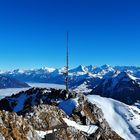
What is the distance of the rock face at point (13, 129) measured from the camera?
2320 inches

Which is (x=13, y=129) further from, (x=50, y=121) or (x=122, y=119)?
(x=122, y=119)

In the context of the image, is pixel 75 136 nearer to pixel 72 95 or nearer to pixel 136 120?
pixel 72 95

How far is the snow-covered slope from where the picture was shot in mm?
161625

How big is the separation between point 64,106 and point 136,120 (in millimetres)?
47067

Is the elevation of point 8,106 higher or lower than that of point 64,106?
lower

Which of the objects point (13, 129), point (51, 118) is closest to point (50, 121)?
point (51, 118)

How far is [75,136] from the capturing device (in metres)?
85.8

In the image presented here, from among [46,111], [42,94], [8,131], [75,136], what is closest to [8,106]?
[42,94]

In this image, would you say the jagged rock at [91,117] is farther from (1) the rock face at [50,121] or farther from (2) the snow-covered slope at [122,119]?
(1) the rock face at [50,121]

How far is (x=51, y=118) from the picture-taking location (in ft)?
357

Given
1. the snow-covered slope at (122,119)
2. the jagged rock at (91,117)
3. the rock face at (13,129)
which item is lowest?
the snow-covered slope at (122,119)

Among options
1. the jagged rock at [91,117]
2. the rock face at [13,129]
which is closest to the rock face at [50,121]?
the rock face at [13,129]

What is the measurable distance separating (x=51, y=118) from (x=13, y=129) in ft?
154

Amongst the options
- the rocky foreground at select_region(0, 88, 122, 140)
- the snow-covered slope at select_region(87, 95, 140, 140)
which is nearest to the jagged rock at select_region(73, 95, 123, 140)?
the rocky foreground at select_region(0, 88, 122, 140)
